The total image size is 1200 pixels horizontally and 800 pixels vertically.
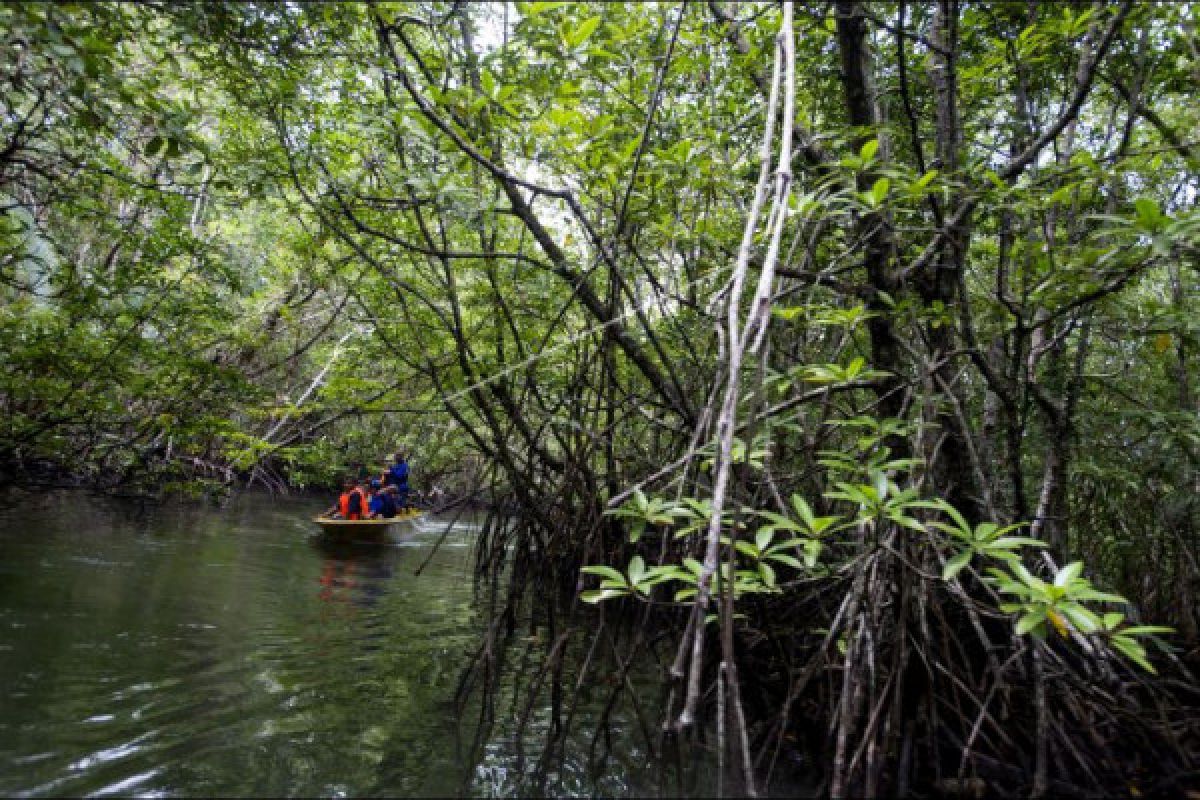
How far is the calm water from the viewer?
2.27 metres

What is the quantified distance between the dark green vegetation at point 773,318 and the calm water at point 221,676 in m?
0.47

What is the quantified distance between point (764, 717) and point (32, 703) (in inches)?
124

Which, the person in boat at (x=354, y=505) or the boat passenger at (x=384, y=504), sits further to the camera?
the boat passenger at (x=384, y=504)

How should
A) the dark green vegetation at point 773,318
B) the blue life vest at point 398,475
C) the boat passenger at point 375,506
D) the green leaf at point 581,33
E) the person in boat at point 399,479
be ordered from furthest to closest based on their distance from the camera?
the blue life vest at point 398,475, the person in boat at point 399,479, the boat passenger at point 375,506, the green leaf at point 581,33, the dark green vegetation at point 773,318

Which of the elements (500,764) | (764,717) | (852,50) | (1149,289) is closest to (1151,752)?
(764,717)

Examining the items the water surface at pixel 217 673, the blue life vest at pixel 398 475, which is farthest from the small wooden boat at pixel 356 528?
the blue life vest at pixel 398 475

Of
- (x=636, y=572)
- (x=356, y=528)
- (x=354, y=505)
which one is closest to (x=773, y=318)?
(x=636, y=572)

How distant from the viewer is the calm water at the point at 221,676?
227 cm

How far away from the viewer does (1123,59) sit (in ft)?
11.1

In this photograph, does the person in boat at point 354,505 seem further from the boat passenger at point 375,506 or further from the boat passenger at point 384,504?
the boat passenger at point 384,504

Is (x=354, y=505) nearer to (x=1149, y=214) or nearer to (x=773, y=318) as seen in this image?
(x=773, y=318)

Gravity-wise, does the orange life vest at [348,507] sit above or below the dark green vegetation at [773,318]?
below

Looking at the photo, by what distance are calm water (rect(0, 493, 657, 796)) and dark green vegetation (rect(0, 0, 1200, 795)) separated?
0.47 meters

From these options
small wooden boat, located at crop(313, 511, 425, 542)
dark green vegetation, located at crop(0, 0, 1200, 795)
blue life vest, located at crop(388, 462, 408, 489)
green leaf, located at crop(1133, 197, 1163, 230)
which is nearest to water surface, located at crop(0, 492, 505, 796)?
dark green vegetation, located at crop(0, 0, 1200, 795)
